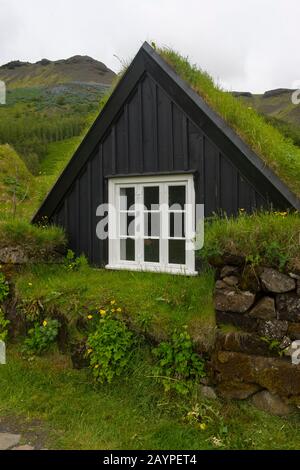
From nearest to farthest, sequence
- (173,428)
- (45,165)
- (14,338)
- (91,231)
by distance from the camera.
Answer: (173,428) → (14,338) → (91,231) → (45,165)

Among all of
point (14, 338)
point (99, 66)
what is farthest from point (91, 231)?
point (99, 66)

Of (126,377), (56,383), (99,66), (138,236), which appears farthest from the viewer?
(99,66)

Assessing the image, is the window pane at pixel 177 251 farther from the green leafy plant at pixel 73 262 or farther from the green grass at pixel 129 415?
the green grass at pixel 129 415

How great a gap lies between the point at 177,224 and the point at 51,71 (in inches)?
3870

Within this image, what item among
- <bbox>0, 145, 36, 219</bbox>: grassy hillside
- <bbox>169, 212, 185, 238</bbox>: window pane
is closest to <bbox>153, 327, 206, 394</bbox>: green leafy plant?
<bbox>169, 212, 185, 238</bbox>: window pane

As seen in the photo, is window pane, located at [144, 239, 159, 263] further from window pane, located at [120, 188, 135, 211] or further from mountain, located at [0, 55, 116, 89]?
mountain, located at [0, 55, 116, 89]

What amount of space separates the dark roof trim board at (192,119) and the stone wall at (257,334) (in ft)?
4.58

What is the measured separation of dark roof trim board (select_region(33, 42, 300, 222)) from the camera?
5.76 meters

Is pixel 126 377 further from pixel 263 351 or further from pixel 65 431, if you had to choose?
pixel 263 351

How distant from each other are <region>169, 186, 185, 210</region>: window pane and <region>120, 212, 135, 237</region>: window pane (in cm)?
81

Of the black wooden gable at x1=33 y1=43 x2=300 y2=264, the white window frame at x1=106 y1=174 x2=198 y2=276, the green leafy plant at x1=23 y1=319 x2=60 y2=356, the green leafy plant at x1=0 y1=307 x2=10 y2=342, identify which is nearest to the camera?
the black wooden gable at x1=33 y1=43 x2=300 y2=264

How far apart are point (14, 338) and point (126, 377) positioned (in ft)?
7.83

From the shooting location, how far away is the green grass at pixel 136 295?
17.4ft

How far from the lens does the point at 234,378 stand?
473 cm
